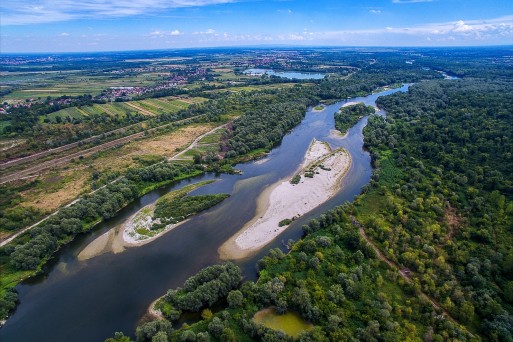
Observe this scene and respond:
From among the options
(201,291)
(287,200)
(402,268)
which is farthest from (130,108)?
(402,268)

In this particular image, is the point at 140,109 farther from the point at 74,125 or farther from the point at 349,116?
the point at 349,116

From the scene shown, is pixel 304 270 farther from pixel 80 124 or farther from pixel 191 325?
pixel 80 124

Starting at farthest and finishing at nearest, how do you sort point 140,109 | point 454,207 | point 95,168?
point 140,109, point 95,168, point 454,207

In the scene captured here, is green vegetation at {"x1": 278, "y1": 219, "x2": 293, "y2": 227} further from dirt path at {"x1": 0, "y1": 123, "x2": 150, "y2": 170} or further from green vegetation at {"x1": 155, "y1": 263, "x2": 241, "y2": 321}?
dirt path at {"x1": 0, "y1": 123, "x2": 150, "y2": 170}

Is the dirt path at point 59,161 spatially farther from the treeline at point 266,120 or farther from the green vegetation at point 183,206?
the green vegetation at point 183,206

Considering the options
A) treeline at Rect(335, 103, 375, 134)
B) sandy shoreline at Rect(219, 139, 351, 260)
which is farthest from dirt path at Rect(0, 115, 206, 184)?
treeline at Rect(335, 103, 375, 134)

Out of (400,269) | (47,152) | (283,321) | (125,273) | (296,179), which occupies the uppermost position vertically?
(47,152)
